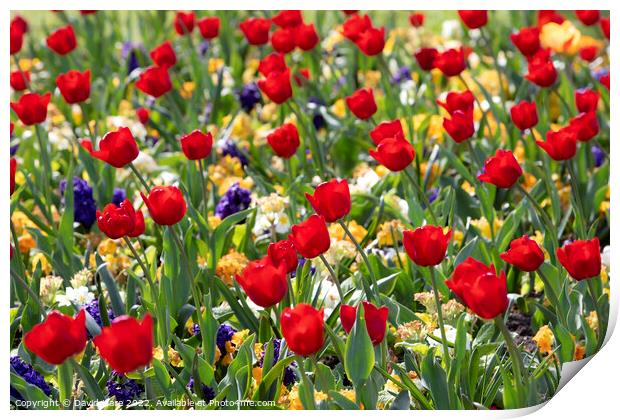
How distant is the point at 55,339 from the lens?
5.64 feet

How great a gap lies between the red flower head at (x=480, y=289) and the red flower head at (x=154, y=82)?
1.58m

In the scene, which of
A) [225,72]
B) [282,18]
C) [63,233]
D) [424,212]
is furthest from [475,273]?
[225,72]

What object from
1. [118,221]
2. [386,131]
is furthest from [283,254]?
[386,131]

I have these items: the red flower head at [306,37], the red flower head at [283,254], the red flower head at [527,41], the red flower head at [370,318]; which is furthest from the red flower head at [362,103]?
the red flower head at [370,318]

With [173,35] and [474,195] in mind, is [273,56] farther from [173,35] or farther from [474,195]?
[173,35]

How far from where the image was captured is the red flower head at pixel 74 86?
9.50 feet

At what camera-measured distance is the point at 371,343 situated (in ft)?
6.37

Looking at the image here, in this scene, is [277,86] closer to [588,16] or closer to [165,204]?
[165,204]

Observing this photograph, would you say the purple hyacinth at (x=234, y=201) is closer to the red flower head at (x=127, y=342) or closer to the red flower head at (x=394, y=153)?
the red flower head at (x=394, y=153)

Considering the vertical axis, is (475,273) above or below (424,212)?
above

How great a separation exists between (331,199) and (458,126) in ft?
2.25

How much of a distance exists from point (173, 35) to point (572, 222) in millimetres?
2464

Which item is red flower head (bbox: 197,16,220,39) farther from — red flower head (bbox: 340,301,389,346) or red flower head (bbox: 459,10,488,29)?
red flower head (bbox: 340,301,389,346)
